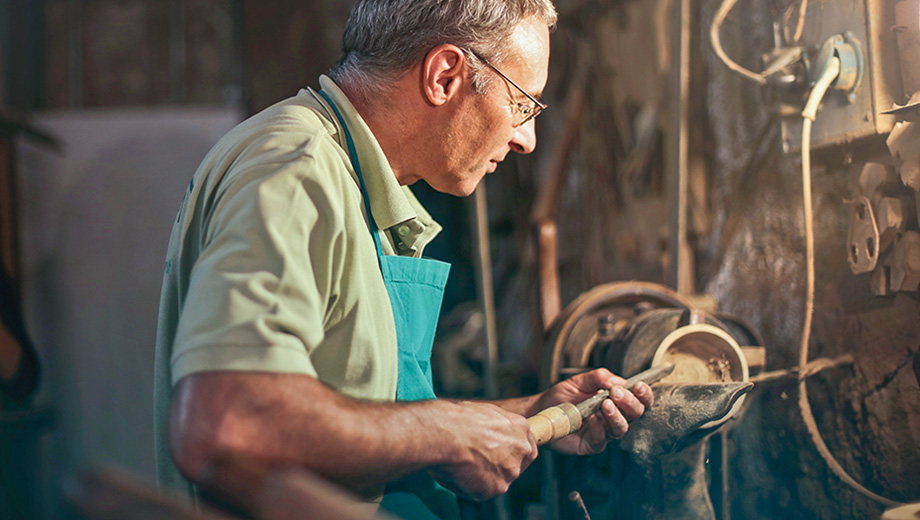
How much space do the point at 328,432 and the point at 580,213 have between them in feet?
9.28

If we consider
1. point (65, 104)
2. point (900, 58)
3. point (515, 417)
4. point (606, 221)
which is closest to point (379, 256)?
point (515, 417)

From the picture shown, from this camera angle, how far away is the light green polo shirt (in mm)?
769

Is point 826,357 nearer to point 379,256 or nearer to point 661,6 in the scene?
point 379,256

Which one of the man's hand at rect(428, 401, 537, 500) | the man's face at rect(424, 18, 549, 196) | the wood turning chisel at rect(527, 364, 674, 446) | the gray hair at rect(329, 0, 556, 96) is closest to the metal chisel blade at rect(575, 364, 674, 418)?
the wood turning chisel at rect(527, 364, 674, 446)

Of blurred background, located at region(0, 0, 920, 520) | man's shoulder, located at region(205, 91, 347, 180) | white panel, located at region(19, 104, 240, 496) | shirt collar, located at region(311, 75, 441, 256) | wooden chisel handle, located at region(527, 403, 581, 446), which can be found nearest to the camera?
man's shoulder, located at region(205, 91, 347, 180)

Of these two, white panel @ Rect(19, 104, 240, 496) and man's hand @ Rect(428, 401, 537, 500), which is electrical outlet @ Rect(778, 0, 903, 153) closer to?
man's hand @ Rect(428, 401, 537, 500)

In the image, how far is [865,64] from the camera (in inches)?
52.2

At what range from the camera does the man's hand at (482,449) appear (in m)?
0.95

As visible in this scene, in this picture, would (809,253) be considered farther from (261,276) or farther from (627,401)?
(261,276)

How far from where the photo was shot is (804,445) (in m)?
1.58

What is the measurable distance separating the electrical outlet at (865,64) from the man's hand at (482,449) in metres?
1.01

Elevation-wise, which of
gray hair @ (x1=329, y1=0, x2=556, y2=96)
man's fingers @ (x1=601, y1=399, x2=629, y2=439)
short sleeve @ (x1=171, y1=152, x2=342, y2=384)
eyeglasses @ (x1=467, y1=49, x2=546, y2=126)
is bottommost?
→ man's fingers @ (x1=601, y1=399, x2=629, y2=439)

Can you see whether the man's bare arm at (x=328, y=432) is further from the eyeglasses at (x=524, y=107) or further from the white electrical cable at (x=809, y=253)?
the white electrical cable at (x=809, y=253)

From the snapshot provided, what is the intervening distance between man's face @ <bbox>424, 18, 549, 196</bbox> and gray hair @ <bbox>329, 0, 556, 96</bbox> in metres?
0.03
